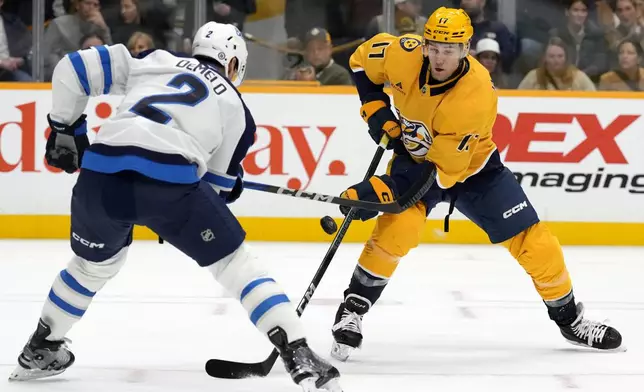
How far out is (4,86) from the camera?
234 inches

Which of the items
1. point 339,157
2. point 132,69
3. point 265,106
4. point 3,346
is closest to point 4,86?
point 265,106

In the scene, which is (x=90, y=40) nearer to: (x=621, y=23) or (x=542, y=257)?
(x=621, y=23)

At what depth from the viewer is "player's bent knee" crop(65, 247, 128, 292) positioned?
290cm

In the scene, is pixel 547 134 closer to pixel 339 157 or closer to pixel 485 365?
pixel 339 157

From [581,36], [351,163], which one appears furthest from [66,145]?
[581,36]

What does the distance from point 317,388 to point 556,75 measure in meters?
3.84

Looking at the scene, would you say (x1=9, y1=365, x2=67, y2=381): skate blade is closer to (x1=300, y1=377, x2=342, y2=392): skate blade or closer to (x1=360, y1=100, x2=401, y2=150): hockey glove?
(x1=300, y1=377, x2=342, y2=392): skate blade

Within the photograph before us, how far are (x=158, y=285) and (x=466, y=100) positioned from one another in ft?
6.16

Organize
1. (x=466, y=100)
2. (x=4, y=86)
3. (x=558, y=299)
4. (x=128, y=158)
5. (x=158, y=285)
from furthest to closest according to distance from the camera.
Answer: (x=4, y=86) < (x=158, y=285) < (x=558, y=299) < (x=466, y=100) < (x=128, y=158)

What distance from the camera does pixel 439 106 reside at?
11.0 feet

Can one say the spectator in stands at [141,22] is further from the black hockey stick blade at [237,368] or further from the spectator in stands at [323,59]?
the black hockey stick blade at [237,368]

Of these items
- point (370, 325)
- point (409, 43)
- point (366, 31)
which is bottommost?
point (370, 325)

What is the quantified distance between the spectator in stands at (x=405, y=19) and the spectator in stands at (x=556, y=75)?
673 millimetres

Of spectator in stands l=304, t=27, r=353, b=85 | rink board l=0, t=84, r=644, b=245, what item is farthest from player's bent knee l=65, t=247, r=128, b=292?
spectator in stands l=304, t=27, r=353, b=85
